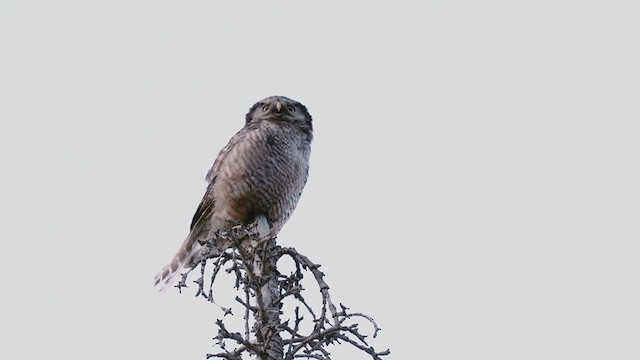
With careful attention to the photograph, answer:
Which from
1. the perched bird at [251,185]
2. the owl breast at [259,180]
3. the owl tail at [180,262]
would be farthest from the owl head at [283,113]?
the owl tail at [180,262]

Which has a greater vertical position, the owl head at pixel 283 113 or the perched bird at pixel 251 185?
the owl head at pixel 283 113

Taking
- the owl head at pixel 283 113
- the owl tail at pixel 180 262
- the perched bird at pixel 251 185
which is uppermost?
the owl head at pixel 283 113

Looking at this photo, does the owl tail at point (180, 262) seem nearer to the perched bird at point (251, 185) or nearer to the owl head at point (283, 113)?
the perched bird at point (251, 185)

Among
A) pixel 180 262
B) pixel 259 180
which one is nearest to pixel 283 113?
pixel 259 180

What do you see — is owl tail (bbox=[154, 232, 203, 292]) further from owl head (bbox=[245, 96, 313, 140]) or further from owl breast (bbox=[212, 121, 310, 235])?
owl head (bbox=[245, 96, 313, 140])

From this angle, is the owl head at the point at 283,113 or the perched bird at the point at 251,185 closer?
the perched bird at the point at 251,185

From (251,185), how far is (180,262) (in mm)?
738

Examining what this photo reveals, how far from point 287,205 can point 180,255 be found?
80 cm

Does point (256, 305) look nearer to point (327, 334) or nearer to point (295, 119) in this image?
point (327, 334)

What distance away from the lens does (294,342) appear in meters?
3.24

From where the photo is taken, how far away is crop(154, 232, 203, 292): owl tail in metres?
5.79

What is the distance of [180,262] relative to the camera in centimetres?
592

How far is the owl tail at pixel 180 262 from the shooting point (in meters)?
5.79

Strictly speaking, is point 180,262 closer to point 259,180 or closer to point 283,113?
point 259,180
